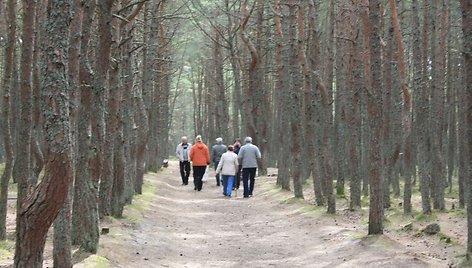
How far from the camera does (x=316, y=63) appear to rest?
18250mm

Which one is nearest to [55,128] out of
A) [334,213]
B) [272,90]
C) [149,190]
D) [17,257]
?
[17,257]

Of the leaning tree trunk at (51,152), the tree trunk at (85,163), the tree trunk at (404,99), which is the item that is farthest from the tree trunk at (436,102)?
the leaning tree trunk at (51,152)

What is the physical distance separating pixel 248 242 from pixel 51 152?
750 centimetres

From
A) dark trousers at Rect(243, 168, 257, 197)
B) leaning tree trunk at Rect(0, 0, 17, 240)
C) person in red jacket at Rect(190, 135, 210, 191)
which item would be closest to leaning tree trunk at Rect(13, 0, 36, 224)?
leaning tree trunk at Rect(0, 0, 17, 240)

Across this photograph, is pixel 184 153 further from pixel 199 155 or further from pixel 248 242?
pixel 248 242

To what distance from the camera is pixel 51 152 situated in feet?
21.6

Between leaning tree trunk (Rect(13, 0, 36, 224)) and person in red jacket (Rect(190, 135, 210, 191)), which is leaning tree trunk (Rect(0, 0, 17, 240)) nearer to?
leaning tree trunk (Rect(13, 0, 36, 224))

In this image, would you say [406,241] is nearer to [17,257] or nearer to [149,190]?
[17,257]

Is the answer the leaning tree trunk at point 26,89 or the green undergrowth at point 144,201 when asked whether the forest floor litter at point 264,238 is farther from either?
the leaning tree trunk at point 26,89

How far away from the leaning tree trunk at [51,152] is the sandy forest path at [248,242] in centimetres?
330

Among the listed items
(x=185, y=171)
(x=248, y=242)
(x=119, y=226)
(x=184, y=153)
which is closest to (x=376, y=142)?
(x=248, y=242)

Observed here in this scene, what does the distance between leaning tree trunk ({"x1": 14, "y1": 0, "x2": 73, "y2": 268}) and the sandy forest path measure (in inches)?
130

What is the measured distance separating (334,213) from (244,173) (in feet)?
20.2

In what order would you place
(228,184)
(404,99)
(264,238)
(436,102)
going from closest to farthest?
1. (264,238)
2. (436,102)
3. (404,99)
4. (228,184)
